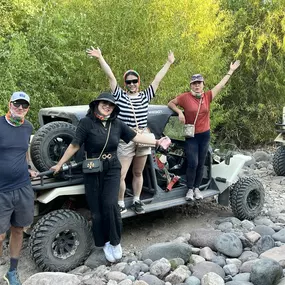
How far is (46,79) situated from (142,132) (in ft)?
14.7

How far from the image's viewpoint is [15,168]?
3.66 meters

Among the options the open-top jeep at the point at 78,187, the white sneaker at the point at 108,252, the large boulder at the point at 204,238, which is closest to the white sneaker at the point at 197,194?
the open-top jeep at the point at 78,187

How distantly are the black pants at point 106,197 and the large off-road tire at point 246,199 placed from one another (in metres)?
2.00

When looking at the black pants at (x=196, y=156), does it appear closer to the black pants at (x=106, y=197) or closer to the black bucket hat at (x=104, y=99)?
the black pants at (x=106, y=197)

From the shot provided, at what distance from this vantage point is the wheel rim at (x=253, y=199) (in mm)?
5949

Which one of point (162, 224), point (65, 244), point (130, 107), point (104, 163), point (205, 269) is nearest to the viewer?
point (205, 269)

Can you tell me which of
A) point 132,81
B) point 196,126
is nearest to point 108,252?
point 132,81

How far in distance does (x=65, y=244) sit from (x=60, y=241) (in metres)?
0.07

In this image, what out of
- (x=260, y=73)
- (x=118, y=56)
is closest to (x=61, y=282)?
(x=118, y=56)

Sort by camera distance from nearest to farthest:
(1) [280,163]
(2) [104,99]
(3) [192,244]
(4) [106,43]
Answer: (2) [104,99] < (3) [192,244] < (1) [280,163] < (4) [106,43]

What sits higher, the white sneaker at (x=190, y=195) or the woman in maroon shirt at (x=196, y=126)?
the woman in maroon shirt at (x=196, y=126)

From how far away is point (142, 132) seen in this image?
4.68 meters

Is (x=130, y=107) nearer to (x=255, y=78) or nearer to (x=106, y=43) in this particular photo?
(x=106, y=43)

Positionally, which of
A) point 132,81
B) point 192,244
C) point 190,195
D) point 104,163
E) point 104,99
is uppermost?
point 132,81
